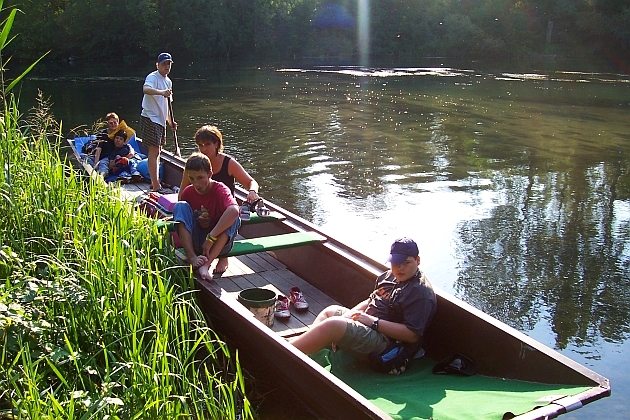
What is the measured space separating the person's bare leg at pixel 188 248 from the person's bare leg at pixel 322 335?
1078mm

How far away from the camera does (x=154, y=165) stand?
22.6ft

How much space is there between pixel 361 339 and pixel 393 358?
219 mm

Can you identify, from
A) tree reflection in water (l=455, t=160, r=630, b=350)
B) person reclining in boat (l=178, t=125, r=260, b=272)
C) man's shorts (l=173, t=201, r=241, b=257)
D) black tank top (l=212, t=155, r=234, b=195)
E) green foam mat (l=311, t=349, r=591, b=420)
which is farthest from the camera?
tree reflection in water (l=455, t=160, r=630, b=350)

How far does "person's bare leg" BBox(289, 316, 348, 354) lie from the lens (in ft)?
11.0

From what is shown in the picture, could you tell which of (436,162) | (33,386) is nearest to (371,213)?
(436,162)

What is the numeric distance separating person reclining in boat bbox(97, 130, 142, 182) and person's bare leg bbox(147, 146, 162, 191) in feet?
1.73

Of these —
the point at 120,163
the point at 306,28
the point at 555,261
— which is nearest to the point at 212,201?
the point at 120,163

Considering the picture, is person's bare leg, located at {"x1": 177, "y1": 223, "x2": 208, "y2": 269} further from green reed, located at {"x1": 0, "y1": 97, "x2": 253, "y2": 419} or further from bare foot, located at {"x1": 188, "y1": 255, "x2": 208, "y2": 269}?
green reed, located at {"x1": 0, "y1": 97, "x2": 253, "y2": 419}

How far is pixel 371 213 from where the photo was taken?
7.95 meters

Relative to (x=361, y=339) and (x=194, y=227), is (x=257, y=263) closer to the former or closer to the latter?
(x=194, y=227)

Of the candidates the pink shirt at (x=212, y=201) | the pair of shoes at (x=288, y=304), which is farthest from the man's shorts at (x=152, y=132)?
the pair of shoes at (x=288, y=304)

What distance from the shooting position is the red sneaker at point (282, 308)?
416cm

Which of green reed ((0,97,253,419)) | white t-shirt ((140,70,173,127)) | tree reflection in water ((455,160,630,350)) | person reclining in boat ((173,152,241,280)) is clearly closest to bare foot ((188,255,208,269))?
person reclining in boat ((173,152,241,280))

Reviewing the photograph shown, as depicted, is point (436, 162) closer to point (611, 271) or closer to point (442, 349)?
point (611, 271)
